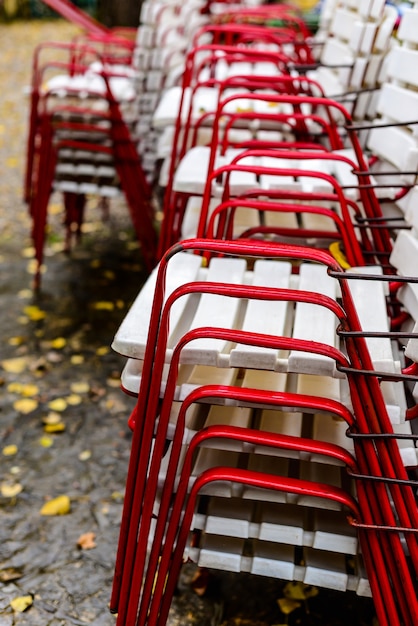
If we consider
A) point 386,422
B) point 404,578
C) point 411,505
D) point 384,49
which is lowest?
point 404,578

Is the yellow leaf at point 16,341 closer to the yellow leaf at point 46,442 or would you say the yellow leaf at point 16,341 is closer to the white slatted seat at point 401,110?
the yellow leaf at point 46,442

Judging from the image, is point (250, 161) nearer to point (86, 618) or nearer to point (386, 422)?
point (386, 422)

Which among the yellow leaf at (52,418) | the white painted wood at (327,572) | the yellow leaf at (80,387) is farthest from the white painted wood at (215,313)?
the yellow leaf at (80,387)

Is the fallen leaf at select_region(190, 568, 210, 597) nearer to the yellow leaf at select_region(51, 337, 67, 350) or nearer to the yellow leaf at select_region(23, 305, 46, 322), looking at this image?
the yellow leaf at select_region(51, 337, 67, 350)

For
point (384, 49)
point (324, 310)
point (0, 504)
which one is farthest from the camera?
point (384, 49)

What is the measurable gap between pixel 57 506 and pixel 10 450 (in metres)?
0.35

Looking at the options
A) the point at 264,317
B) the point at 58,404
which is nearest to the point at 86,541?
the point at 58,404

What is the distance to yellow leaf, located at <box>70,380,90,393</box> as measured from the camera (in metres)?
2.82

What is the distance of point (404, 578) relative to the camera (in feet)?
4.08

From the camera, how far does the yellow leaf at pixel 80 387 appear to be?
9.25 feet

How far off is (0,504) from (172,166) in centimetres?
130

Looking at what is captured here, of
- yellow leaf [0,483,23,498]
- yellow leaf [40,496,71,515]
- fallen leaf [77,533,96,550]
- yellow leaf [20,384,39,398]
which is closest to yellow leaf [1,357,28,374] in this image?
yellow leaf [20,384,39,398]

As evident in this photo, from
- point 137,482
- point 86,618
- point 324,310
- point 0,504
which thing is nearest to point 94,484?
point 0,504

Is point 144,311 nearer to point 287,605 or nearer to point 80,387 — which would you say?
point 287,605
